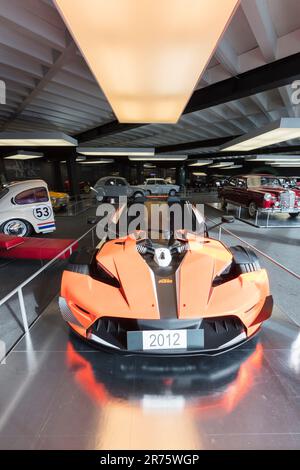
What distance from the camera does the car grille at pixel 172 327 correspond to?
1.75m

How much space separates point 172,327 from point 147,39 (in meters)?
2.55

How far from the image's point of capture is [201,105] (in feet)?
19.2

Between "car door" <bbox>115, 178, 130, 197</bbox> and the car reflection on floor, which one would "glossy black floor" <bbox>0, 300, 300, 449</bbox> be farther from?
"car door" <bbox>115, 178, 130, 197</bbox>

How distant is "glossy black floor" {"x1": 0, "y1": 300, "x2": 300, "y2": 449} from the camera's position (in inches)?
60.4

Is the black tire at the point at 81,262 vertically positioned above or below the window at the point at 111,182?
above

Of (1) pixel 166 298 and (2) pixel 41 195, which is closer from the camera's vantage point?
(1) pixel 166 298

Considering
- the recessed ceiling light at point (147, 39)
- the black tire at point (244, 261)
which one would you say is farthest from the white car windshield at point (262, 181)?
the black tire at point (244, 261)

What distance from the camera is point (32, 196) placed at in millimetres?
6520

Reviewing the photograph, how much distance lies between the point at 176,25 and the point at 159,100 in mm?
1848

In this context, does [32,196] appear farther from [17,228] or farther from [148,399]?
[148,399]

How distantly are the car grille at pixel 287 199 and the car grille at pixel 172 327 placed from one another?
7.99 m

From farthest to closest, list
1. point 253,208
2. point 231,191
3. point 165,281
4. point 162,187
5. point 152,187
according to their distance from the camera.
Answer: point 162,187 < point 152,187 < point 231,191 < point 253,208 < point 165,281

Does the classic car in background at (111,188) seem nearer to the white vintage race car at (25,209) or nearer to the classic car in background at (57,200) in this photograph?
the classic car in background at (57,200)

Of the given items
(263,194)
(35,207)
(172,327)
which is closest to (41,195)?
(35,207)
